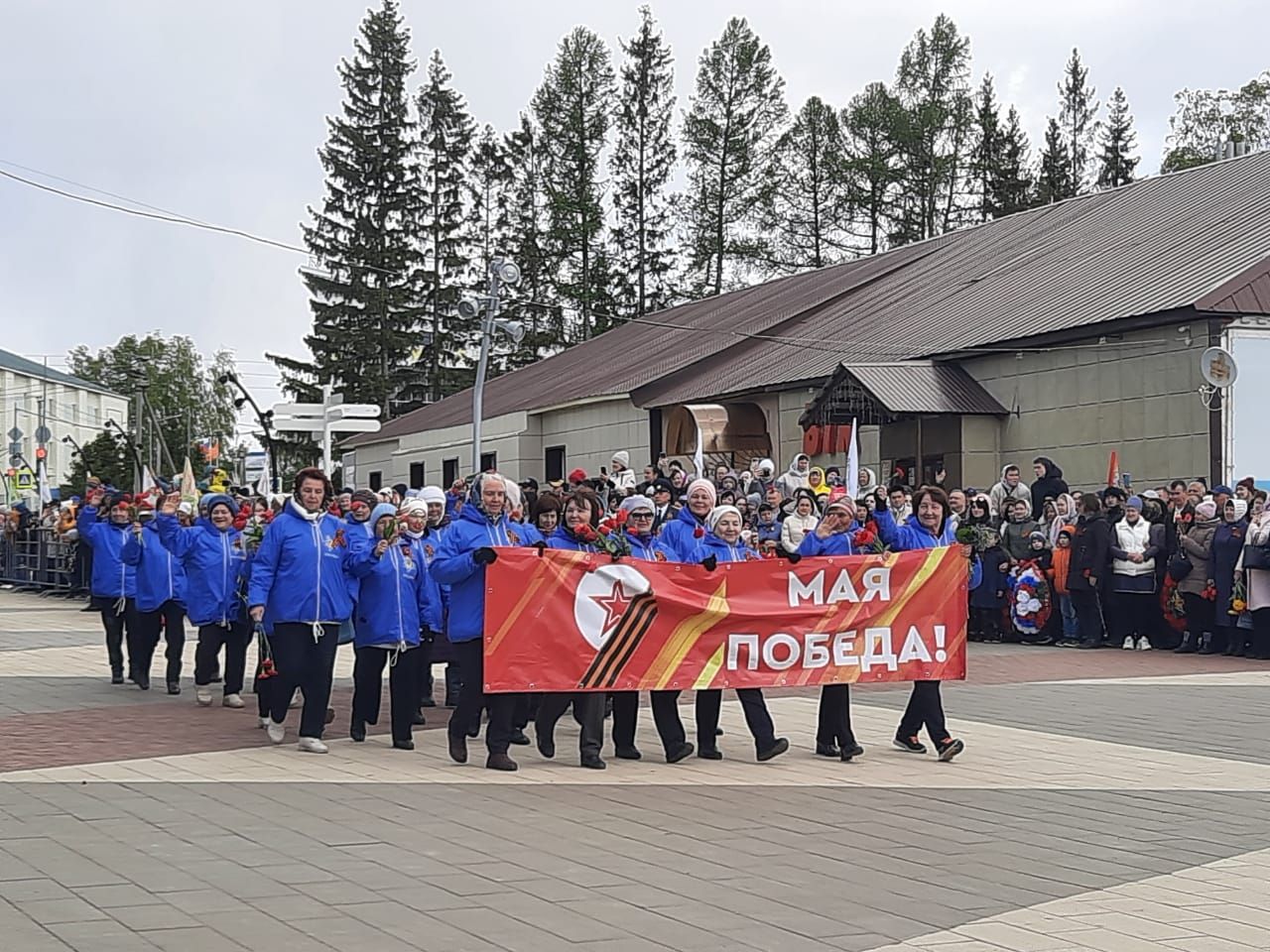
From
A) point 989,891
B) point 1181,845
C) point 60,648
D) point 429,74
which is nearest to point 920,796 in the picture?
point 1181,845

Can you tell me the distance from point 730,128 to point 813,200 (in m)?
4.84

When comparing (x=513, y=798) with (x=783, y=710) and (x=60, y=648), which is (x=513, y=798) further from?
(x=60, y=648)

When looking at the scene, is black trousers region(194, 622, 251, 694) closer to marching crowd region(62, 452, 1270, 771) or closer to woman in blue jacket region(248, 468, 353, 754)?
marching crowd region(62, 452, 1270, 771)

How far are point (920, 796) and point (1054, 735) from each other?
290cm

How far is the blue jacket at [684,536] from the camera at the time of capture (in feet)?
38.6

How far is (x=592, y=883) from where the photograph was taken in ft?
24.2

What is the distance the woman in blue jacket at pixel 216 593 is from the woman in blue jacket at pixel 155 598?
2.40 ft

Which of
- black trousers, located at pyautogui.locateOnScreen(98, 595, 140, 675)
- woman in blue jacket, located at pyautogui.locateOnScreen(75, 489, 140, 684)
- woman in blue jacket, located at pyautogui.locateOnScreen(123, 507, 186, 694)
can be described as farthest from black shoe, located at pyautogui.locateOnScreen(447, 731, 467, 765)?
woman in blue jacket, located at pyautogui.locateOnScreen(75, 489, 140, 684)

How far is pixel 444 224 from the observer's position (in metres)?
67.6

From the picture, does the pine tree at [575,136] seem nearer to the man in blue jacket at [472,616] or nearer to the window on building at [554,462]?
the window on building at [554,462]

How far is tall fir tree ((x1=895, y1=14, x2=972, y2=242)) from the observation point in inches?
2594

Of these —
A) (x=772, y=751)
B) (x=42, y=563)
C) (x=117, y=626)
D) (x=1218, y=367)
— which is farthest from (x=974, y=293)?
(x=772, y=751)

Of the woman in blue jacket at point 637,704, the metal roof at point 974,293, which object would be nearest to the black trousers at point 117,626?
the woman in blue jacket at point 637,704

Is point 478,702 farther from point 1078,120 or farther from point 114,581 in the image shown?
point 1078,120
